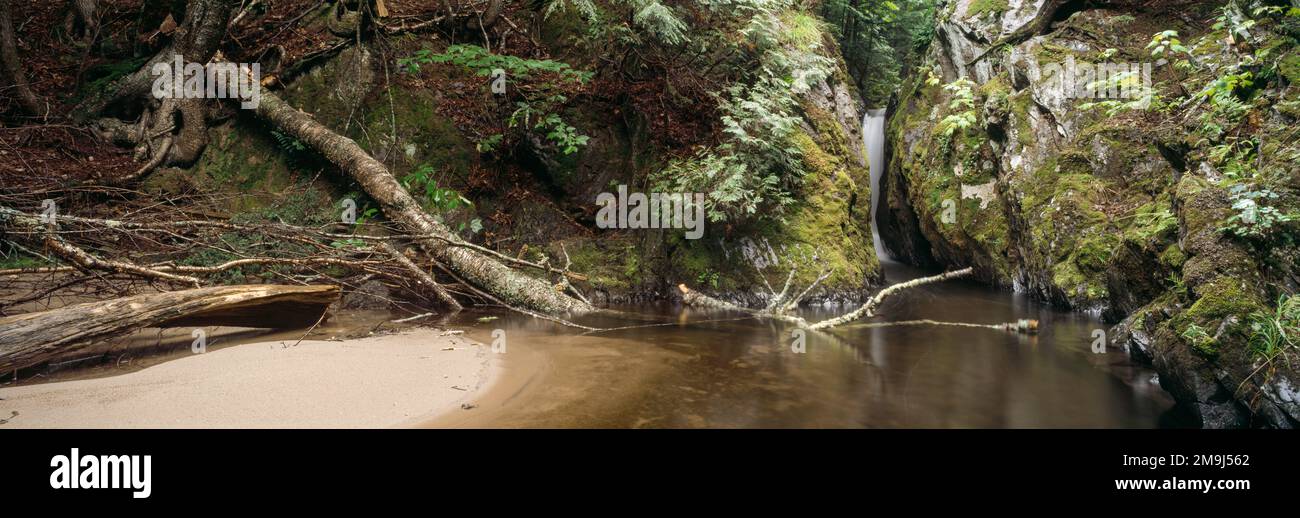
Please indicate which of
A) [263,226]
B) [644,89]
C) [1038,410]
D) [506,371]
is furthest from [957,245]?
[263,226]

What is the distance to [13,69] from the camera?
8.13 meters

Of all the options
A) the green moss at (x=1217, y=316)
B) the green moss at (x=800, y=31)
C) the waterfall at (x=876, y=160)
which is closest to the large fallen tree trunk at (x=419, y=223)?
the green moss at (x=1217, y=316)

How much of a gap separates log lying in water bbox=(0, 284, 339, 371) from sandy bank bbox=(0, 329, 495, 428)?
267 mm

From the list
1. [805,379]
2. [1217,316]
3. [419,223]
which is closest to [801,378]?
[805,379]

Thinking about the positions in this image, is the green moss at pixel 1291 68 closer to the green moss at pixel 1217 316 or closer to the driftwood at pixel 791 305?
the green moss at pixel 1217 316

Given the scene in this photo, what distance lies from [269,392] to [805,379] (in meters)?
3.80

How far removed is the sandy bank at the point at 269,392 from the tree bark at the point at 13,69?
7054mm

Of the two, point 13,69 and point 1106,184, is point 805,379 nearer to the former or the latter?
point 1106,184

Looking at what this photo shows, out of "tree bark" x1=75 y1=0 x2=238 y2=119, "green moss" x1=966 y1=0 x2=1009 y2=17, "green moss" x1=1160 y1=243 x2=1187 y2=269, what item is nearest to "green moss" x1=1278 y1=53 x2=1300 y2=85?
"green moss" x1=1160 y1=243 x2=1187 y2=269

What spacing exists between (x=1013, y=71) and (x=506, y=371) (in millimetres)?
10273

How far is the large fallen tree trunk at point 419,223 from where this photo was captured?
7051 mm

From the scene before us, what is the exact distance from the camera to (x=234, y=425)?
10.4ft

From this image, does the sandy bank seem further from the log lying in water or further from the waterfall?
the waterfall

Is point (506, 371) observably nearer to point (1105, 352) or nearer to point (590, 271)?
point (590, 271)
